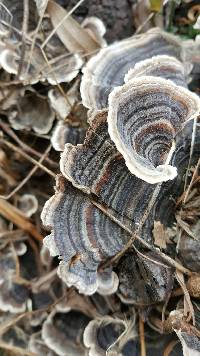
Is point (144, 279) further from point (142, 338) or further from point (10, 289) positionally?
point (10, 289)

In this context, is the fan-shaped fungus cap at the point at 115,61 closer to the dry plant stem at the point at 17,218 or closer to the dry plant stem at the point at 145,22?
the dry plant stem at the point at 145,22

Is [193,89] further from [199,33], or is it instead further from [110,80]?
[110,80]

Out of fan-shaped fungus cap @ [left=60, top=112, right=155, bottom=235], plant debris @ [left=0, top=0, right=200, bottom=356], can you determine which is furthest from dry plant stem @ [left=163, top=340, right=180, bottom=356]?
fan-shaped fungus cap @ [left=60, top=112, right=155, bottom=235]

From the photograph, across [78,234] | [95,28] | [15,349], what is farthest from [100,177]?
[15,349]

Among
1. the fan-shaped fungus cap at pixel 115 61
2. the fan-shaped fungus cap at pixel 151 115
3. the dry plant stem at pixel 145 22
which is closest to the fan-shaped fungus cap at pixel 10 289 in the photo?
the fan-shaped fungus cap at pixel 115 61

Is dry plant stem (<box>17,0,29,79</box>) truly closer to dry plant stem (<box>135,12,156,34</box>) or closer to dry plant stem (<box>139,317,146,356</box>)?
dry plant stem (<box>135,12,156,34</box>)

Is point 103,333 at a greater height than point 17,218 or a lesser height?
lesser
